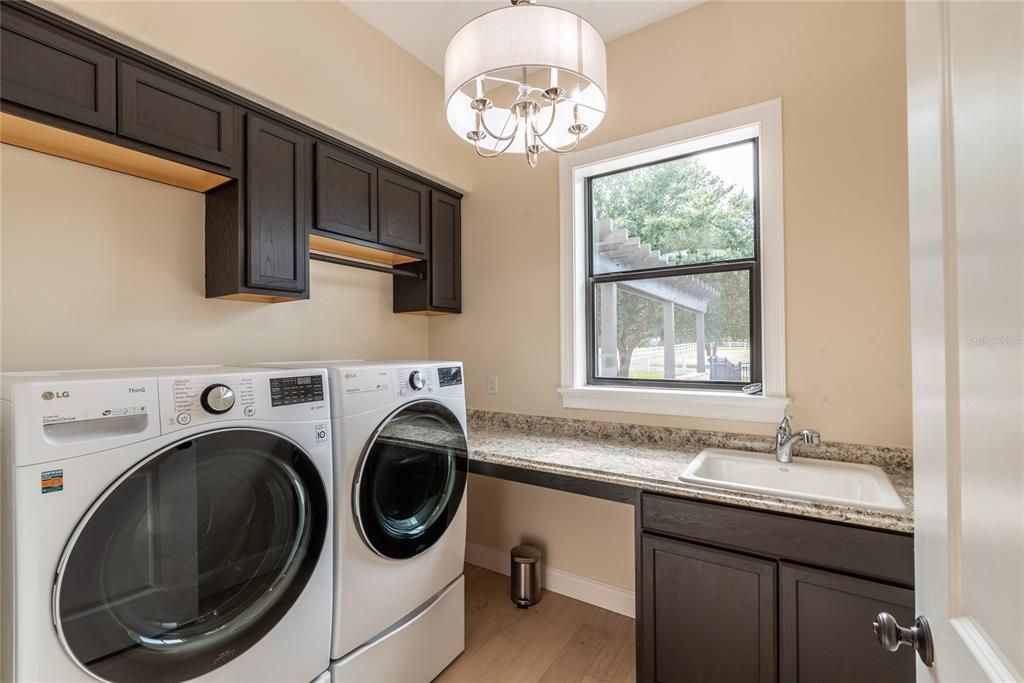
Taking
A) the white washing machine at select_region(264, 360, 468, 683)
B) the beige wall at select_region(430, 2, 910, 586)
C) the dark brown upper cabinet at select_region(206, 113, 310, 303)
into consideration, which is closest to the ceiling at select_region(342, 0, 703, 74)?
the beige wall at select_region(430, 2, 910, 586)

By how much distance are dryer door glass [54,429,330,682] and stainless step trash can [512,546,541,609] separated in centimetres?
128

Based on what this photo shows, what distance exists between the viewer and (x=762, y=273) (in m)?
1.95

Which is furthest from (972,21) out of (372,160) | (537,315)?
(372,160)

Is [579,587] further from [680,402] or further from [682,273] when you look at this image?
[682,273]

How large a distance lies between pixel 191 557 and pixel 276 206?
1345mm

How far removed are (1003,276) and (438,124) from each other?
9.02 ft

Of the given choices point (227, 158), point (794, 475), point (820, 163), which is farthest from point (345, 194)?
point (794, 475)

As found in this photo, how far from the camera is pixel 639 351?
238cm

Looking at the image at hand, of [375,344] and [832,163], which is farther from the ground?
[832,163]

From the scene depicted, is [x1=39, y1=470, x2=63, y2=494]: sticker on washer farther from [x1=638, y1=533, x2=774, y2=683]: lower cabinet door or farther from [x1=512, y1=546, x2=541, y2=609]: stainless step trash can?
[x1=512, y1=546, x2=541, y2=609]: stainless step trash can

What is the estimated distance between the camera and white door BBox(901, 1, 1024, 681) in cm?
41

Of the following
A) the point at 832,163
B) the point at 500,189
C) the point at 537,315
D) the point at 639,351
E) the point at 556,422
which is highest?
the point at 500,189

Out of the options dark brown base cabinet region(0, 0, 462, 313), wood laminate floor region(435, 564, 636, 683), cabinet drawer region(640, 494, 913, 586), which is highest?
dark brown base cabinet region(0, 0, 462, 313)

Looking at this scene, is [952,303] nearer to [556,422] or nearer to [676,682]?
[676,682]
